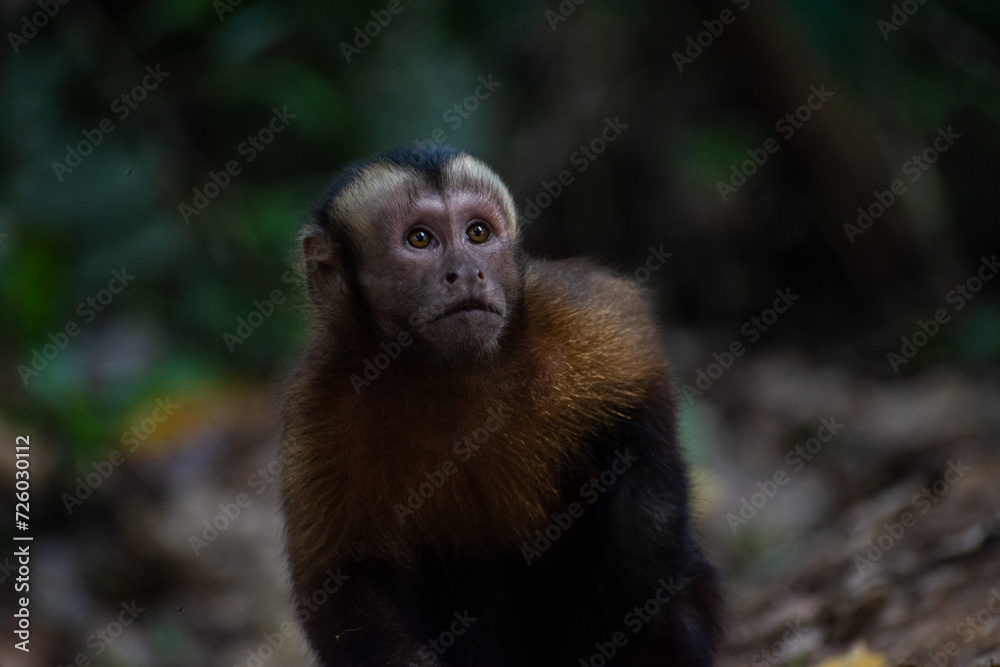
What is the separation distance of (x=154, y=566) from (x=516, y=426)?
394 cm

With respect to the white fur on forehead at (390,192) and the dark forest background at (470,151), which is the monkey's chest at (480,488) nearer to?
the white fur on forehead at (390,192)

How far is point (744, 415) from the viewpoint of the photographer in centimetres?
870

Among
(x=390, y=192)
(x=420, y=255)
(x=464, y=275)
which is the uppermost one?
(x=390, y=192)

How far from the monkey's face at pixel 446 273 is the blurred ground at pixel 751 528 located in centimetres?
201

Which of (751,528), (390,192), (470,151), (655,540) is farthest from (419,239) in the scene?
(751,528)

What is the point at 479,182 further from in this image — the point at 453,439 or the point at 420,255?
the point at 453,439

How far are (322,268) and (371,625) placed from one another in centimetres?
147

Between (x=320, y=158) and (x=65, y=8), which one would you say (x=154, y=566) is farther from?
(x=65, y=8)

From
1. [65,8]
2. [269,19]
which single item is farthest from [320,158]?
[65,8]

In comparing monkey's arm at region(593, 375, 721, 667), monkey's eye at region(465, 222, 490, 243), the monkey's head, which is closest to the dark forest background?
monkey's arm at region(593, 375, 721, 667)

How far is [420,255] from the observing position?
4.47 metres

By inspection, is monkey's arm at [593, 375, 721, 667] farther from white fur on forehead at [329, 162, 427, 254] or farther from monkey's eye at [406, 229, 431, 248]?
white fur on forehead at [329, 162, 427, 254]

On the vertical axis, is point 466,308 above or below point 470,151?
below

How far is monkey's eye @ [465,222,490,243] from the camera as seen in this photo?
4539mm
